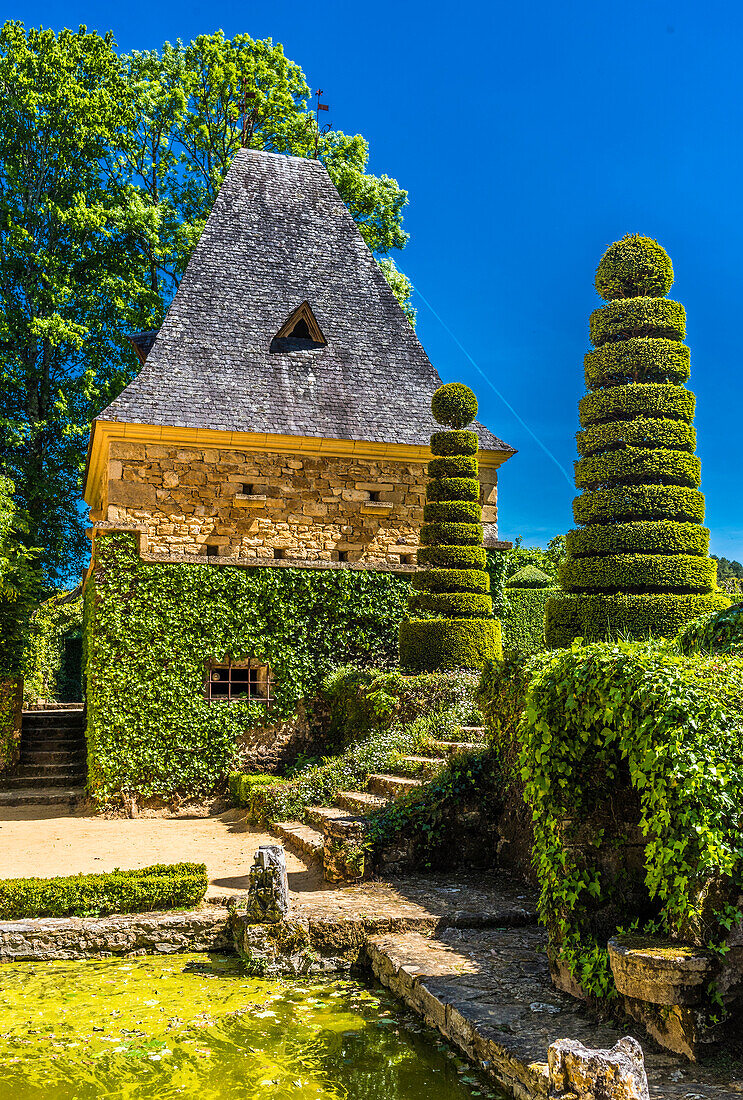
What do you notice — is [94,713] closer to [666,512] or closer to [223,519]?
[223,519]

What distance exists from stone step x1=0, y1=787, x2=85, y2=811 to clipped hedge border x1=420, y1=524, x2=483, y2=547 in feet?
21.5

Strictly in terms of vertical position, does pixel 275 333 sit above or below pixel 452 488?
above

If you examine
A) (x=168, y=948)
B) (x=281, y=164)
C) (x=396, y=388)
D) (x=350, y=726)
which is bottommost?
(x=168, y=948)

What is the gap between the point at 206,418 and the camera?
44.2ft

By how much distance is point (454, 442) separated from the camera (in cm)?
1310

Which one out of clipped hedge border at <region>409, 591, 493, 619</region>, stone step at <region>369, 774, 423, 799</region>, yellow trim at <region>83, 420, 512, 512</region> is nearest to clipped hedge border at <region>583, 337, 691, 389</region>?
clipped hedge border at <region>409, 591, 493, 619</region>

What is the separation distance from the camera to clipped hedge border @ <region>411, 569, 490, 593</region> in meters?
12.6

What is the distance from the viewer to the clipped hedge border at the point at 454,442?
1312 centimetres

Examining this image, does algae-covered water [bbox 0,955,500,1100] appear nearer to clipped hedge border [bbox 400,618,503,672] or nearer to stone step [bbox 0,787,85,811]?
clipped hedge border [bbox 400,618,503,672]

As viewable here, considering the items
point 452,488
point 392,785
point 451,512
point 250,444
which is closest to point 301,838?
point 392,785

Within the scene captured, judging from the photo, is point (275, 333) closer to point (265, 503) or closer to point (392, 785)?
point (265, 503)

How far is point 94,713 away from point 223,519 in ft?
11.1

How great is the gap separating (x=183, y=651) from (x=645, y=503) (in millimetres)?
6796

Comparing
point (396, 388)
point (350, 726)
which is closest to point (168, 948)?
point (350, 726)
